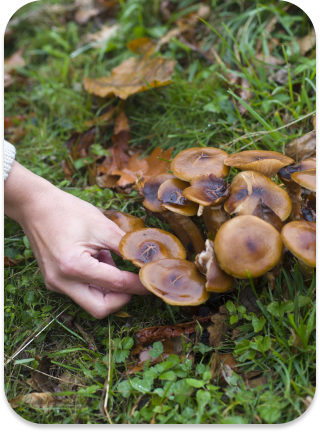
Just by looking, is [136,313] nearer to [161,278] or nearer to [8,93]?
[161,278]

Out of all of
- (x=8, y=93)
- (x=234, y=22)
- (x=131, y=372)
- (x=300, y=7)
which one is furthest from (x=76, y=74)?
(x=131, y=372)

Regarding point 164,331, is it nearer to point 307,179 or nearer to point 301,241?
point 301,241

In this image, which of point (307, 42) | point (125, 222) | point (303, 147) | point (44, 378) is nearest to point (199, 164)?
point (125, 222)

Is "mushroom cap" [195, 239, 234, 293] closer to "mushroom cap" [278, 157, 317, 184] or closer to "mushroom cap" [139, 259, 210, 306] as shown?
"mushroom cap" [139, 259, 210, 306]

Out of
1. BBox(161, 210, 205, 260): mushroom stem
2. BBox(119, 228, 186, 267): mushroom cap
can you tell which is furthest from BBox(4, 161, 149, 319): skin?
BBox(161, 210, 205, 260): mushroom stem

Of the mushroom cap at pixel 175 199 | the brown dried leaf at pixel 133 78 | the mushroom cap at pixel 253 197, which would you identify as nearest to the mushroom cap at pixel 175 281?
the mushroom cap at pixel 175 199

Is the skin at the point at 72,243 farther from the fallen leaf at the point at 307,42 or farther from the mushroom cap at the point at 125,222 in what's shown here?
the fallen leaf at the point at 307,42
